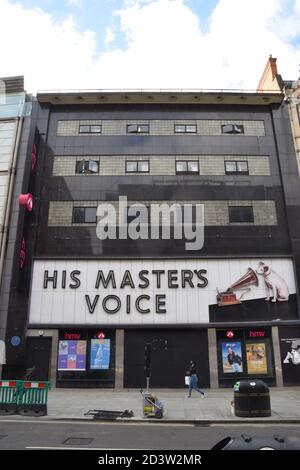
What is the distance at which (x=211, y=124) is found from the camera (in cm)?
2952

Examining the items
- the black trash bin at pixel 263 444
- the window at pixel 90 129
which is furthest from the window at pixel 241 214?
the black trash bin at pixel 263 444

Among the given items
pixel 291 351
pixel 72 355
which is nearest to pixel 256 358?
pixel 291 351

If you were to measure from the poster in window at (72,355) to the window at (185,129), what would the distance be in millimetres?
16937

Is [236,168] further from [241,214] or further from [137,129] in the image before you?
[137,129]

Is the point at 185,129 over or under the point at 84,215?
Result: over

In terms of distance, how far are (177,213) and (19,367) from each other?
14.4 metres

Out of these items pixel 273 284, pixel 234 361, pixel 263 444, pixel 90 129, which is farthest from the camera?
pixel 90 129

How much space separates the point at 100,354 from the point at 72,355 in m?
1.78

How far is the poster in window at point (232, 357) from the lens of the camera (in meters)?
24.0

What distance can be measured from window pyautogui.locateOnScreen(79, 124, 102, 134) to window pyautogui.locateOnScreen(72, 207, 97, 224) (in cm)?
643

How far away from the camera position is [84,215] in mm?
26953

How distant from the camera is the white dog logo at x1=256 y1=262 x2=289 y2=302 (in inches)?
982

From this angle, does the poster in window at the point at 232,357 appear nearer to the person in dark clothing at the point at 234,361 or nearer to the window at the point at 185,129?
the person in dark clothing at the point at 234,361
